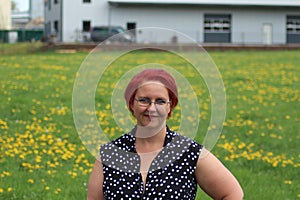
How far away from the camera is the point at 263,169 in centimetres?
832

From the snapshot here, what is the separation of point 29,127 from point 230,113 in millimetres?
4124

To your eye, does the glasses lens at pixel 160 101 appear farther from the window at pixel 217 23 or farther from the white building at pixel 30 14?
the white building at pixel 30 14

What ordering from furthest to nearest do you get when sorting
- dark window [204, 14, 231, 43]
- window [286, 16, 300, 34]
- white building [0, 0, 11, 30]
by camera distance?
white building [0, 0, 11, 30]
window [286, 16, 300, 34]
dark window [204, 14, 231, 43]

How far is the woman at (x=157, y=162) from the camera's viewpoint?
3059 mm

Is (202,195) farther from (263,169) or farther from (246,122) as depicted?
(246,122)

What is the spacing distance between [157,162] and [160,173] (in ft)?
0.18

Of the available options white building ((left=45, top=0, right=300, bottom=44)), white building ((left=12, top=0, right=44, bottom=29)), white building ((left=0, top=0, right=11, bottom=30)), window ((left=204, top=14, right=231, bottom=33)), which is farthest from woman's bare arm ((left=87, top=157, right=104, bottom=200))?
white building ((left=12, top=0, right=44, bottom=29))

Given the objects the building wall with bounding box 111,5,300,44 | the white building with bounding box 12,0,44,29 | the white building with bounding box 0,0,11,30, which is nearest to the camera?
the building wall with bounding box 111,5,300,44

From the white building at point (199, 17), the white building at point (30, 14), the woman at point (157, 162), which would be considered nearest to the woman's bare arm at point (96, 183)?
the woman at point (157, 162)

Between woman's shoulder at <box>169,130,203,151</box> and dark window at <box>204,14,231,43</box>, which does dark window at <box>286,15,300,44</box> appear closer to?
dark window at <box>204,14,231,43</box>

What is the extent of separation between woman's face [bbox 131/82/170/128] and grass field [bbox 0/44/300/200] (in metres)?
3.64

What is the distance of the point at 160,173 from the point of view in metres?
3.14

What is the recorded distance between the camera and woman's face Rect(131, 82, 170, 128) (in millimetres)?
3041

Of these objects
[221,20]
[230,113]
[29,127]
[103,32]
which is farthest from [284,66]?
[221,20]
